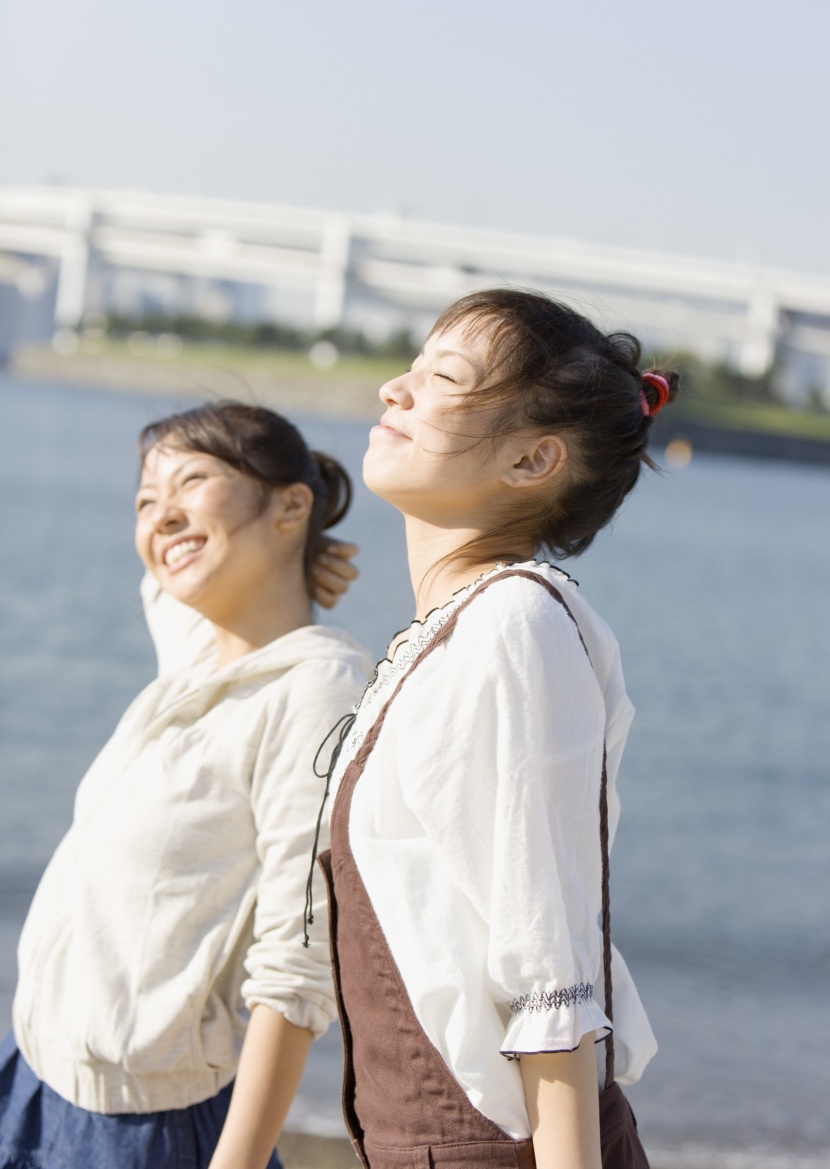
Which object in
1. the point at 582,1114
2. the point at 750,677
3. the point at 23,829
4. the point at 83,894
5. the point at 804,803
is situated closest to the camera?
the point at 582,1114

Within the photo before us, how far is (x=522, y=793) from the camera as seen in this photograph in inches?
41.3

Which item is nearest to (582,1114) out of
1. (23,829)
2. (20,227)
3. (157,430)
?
(157,430)

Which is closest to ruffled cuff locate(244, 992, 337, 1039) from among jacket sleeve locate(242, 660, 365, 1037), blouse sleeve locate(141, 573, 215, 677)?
jacket sleeve locate(242, 660, 365, 1037)

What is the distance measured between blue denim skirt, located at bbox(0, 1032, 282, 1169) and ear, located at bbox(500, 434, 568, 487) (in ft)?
2.84

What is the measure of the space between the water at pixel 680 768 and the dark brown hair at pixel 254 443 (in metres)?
0.34

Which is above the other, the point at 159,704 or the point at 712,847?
the point at 159,704

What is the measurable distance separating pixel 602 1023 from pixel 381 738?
0.92 ft

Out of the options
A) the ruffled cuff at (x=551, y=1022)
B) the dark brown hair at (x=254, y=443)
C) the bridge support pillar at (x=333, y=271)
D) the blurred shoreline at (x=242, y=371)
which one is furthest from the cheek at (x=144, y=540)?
the bridge support pillar at (x=333, y=271)

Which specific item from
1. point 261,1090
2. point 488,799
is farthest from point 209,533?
point 488,799

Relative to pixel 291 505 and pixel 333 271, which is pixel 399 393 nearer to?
pixel 291 505

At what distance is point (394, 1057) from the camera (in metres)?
1.12

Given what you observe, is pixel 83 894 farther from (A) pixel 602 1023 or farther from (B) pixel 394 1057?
(A) pixel 602 1023

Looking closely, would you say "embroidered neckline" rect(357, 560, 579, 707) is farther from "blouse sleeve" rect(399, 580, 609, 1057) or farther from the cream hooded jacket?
the cream hooded jacket

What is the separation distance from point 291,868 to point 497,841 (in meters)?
0.52
